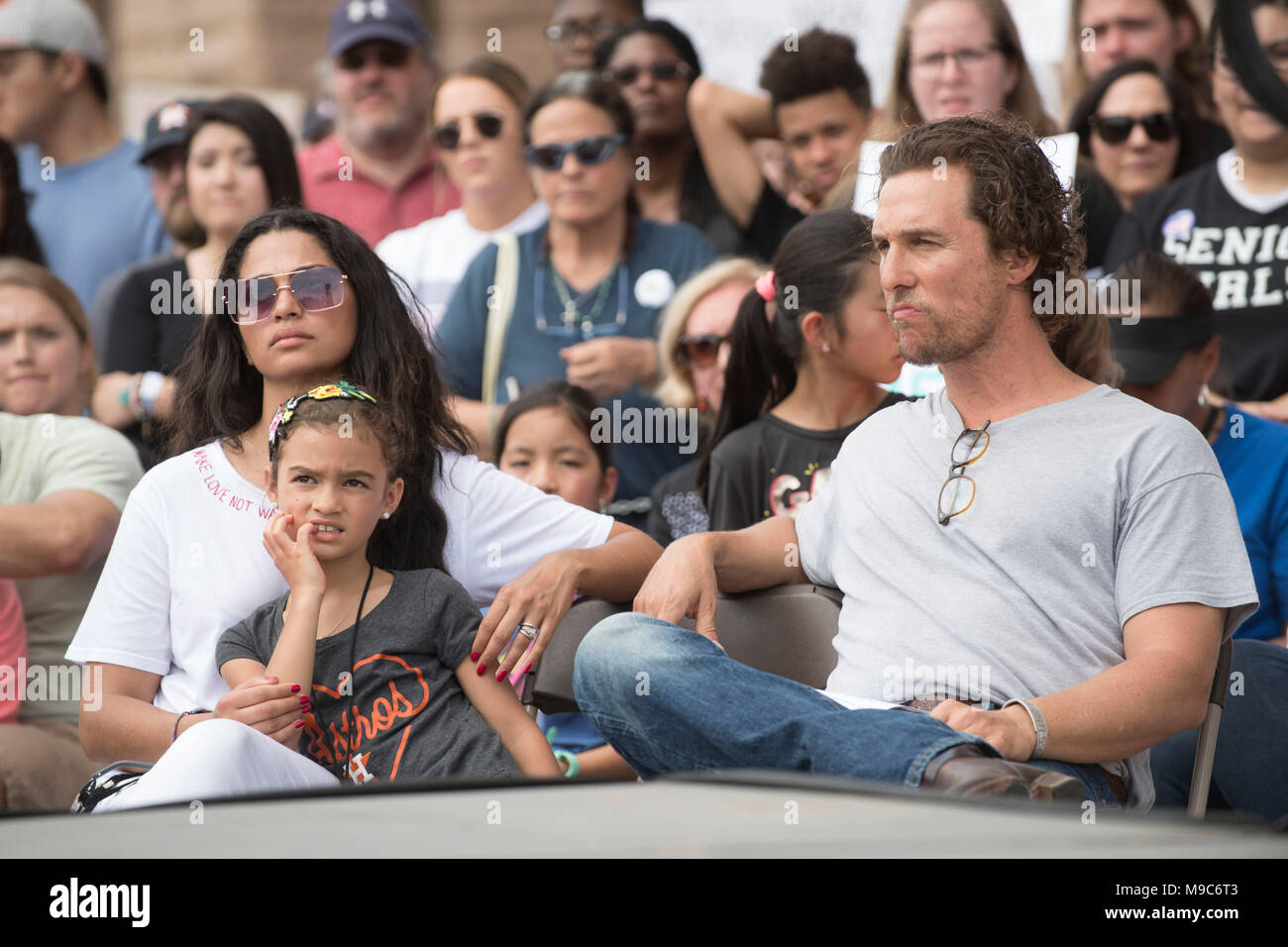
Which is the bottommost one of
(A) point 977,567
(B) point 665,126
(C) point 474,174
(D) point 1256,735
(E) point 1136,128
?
(D) point 1256,735

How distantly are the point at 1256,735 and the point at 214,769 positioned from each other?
1836 mm

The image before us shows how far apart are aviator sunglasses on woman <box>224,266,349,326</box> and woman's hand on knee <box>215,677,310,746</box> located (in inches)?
31.6

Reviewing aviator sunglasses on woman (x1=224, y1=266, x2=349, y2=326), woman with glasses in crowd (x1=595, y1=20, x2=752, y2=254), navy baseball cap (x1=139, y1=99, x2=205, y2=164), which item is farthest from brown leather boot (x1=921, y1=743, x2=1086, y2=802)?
navy baseball cap (x1=139, y1=99, x2=205, y2=164)

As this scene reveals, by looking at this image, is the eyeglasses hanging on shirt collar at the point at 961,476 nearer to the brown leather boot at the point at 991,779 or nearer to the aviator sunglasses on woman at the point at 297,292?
the brown leather boot at the point at 991,779

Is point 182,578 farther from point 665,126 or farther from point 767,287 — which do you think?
point 665,126

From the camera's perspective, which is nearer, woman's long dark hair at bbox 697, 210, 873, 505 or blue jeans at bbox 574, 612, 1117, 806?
blue jeans at bbox 574, 612, 1117, 806

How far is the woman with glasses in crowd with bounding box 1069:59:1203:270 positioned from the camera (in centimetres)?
500

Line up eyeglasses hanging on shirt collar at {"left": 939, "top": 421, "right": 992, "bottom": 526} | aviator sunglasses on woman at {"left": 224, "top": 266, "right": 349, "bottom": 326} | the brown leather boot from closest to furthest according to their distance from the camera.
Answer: the brown leather boot, eyeglasses hanging on shirt collar at {"left": 939, "top": 421, "right": 992, "bottom": 526}, aviator sunglasses on woman at {"left": 224, "top": 266, "right": 349, "bottom": 326}

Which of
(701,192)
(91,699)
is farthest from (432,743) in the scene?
(701,192)

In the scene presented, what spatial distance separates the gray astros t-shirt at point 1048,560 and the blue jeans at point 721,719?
23cm

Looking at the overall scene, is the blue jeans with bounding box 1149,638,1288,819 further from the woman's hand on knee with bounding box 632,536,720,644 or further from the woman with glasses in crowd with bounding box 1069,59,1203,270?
the woman with glasses in crowd with bounding box 1069,59,1203,270

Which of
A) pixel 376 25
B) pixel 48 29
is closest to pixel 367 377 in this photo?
pixel 376 25

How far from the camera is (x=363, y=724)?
112 inches
